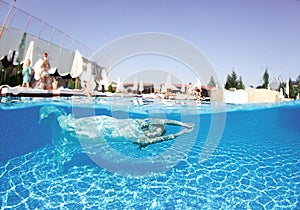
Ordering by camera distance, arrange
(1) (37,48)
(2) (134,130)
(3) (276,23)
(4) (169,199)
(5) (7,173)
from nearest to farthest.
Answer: (4) (169,199) → (5) (7,173) → (2) (134,130) → (3) (276,23) → (1) (37,48)

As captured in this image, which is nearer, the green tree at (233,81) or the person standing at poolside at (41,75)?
the person standing at poolside at (41,75)

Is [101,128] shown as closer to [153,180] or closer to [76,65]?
[153,180]

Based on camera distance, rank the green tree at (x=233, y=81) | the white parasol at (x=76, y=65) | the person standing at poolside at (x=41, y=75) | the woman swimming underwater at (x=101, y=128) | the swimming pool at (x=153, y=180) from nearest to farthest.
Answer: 1. the swimming pool at (x=153, y=180)
2. the woman swimming underwater at (x=101, y=128)
3. the person standing at poolside at (x=41, y=75)
4. the white parasol at (x=76, y=65)
5. the green tree at (x=233, y=81)

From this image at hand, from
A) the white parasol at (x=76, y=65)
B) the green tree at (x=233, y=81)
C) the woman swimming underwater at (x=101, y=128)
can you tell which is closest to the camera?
the woman swimming underwater at (x=101, y=128)

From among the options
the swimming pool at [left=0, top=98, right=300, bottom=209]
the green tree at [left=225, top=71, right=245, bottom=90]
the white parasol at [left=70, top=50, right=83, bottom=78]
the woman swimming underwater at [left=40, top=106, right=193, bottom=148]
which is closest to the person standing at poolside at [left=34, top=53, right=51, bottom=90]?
the white parasol at [left=70, top=50, right=83, bottom=78]

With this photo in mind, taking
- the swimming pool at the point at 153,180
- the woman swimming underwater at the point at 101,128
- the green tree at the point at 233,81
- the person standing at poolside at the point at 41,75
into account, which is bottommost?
the swimming pool at the point at 153,180

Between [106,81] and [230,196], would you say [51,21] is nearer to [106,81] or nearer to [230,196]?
[106,81]

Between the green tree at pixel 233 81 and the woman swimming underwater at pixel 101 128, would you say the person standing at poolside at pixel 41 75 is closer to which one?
the woman swimming underwater at pixel 101 128

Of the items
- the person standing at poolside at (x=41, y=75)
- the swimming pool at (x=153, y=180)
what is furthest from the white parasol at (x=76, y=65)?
the swimming pool at (x=153, y=180)

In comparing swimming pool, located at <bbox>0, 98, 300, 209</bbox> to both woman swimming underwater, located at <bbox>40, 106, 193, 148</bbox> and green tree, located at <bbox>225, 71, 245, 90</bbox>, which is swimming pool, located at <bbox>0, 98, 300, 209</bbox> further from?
green tree, located at <bbox>225, 71, 245, 90</bbox>

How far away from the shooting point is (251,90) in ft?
54.0

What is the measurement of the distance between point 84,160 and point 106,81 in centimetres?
1242

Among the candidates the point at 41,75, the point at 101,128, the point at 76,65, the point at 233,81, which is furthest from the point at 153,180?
the point at 233,81

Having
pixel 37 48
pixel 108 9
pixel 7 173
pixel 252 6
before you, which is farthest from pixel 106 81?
pixel 7 173
